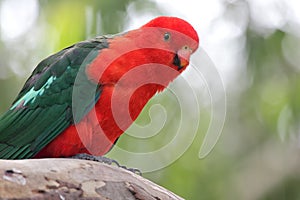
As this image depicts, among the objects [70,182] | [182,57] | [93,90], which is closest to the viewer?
[70,182]

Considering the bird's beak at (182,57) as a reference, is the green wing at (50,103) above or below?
below

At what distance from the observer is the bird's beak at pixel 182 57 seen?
13.9 ft

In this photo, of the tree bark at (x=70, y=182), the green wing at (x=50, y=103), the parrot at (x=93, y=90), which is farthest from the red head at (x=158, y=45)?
the tree bark at (x=70, y=182)

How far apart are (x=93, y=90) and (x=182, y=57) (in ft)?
2.13

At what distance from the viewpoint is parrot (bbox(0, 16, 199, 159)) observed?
3941 mm

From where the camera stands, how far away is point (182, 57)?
4227mm

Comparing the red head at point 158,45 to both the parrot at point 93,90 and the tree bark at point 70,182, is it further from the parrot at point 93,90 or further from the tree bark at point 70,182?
the tree bark at point 70,182

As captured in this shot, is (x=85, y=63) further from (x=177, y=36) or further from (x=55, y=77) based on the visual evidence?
(x=177, y=36)

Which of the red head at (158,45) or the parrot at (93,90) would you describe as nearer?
the parrot at (93,90)

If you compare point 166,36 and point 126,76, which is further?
point 166,36

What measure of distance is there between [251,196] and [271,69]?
1.38 meters

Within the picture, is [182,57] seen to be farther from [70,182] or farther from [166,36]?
[70,182]

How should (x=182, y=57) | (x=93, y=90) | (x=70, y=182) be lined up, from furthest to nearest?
(x=182, y=57)
(x=93, y=90)
(x=70, y=182)

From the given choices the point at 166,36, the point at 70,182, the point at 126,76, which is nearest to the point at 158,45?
the point at 166,36
